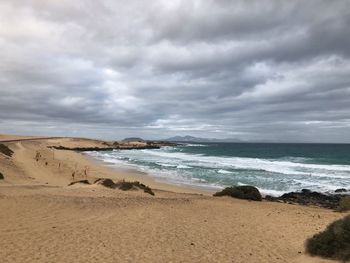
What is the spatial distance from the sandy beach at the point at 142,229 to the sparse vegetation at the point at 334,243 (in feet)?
0.78

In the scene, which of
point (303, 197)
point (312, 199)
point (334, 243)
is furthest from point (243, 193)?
point (334, 243)

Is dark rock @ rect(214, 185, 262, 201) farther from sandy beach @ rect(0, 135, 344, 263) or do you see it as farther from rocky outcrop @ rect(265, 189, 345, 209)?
sandy beach @ rect(0, 135, 344, 263)

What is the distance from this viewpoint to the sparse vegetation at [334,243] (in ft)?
28.1

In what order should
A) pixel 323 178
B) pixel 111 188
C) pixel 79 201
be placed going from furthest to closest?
pixel 323 178 → pixel 111 188 → pixel 79 201

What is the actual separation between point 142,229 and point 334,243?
533 cm

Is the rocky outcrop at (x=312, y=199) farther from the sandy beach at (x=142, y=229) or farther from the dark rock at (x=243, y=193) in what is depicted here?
the sandy beach at (x=142, y=229)

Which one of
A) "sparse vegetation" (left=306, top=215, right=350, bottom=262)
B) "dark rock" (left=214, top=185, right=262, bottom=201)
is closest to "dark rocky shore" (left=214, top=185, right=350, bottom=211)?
"dark rock" (left=214, top=185, right=262, bottom=201)

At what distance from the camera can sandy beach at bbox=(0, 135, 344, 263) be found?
30.4 ft

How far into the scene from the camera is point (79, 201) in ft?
51.3

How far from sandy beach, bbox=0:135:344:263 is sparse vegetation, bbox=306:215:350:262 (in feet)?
0.78

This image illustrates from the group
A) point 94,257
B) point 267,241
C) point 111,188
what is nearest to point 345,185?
point 111,188

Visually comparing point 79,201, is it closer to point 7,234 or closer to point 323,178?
point 7,234

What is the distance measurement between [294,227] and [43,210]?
831 cm

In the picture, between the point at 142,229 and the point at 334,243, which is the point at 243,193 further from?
the point at 334,243
